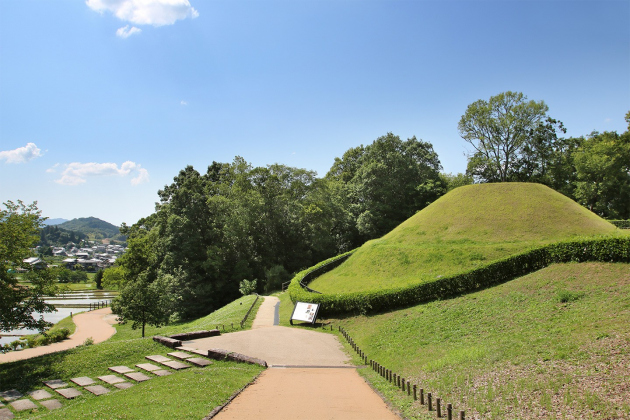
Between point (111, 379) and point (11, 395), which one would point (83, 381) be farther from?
point (11, 395)

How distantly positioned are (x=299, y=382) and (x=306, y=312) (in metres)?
11.6

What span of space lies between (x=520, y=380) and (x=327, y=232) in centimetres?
4093

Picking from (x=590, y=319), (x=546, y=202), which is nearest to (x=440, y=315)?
(x=590, y=319)

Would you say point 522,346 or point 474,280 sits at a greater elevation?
point 474,280

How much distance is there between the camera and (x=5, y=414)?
9.20 metres

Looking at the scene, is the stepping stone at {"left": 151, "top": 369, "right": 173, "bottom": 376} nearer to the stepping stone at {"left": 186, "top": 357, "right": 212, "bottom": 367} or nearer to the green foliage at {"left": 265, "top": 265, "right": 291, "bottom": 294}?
the stepping stone at {"left": 186, "top": 357, "right": 212, "bottom": 367}

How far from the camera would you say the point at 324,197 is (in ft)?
172

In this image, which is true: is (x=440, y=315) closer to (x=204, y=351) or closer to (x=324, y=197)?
(x=204, y=351)

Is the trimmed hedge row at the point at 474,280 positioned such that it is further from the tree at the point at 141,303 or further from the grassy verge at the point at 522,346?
the tree at the point at 141,303

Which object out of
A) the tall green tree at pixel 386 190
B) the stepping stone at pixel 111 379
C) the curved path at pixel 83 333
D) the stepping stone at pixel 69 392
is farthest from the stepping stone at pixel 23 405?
the tall green tree at pixel 386 190

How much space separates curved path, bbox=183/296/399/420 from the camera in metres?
9.05

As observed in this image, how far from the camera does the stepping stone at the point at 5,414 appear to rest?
29.6 ft

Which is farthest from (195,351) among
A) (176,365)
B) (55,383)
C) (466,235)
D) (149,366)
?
(466,235)

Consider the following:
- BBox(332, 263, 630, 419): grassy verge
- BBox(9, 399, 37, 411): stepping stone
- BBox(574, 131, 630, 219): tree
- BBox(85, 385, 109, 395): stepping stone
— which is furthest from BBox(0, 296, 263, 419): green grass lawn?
BBox(574, 131, 630, 219): tree
